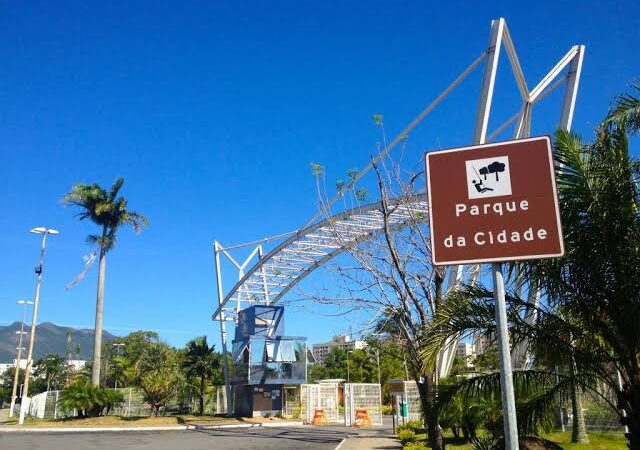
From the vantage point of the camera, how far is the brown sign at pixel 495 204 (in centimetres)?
379

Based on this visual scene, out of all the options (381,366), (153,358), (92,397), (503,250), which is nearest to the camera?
(503,250)

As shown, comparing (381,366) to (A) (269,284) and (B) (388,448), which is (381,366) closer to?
(A) (269,284)

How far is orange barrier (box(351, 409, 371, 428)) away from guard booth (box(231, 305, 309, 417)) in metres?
9.18

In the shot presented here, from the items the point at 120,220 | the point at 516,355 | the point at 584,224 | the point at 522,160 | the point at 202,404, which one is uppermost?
the point at 120,220

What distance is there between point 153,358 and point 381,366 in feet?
83.8

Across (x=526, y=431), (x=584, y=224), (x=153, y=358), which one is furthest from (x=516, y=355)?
(x=153, y=358)

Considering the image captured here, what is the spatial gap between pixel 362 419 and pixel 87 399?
52.3ft

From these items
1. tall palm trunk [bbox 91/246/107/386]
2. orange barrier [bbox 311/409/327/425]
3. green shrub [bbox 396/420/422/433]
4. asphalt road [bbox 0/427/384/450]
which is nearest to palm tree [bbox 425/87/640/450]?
asphalt road [bbox 0/427/384/450]

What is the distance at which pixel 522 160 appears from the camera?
3.96 metres

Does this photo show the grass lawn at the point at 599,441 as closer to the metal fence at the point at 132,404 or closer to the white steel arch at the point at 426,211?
the white steel arch at the point at 426,211

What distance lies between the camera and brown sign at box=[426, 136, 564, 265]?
3785 millimetres

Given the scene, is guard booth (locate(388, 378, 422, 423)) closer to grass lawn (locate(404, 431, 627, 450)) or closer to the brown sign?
grass lawn (locate(404, 431, 627, 450))

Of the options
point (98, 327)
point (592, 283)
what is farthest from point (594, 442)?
point (98, 327)

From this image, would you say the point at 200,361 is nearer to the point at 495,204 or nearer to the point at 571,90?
the point at 571,90
